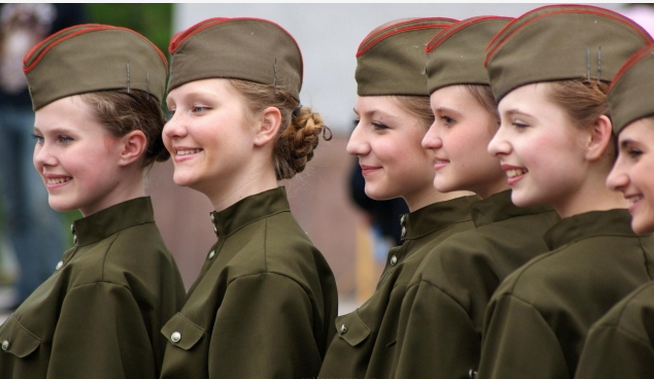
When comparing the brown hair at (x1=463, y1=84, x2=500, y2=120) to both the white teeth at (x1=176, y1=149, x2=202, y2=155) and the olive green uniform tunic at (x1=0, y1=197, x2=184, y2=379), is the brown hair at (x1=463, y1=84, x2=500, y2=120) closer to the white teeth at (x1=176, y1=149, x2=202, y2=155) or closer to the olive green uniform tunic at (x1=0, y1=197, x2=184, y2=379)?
the white teeth at (x1=176, y1=149, x2=202, y2=155)

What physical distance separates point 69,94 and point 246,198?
2.46ft

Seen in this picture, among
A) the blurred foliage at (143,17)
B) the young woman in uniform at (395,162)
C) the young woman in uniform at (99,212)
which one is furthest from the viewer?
the blurred foliage at (143,17)

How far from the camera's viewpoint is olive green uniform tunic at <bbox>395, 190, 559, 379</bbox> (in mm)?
2871

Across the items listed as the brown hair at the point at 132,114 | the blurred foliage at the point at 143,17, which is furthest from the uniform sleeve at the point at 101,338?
the blurred foliage at the point at 143,17

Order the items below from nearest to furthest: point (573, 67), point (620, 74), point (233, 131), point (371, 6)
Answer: point (620, 74) < point (573, 67) < point (233, 131) < point (371, 6)

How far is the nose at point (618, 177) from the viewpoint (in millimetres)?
2559

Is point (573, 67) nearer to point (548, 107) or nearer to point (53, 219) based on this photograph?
point (548, 107)

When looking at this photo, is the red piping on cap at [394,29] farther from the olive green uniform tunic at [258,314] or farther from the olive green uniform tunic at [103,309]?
the olive green uniform tunic at [103,309]

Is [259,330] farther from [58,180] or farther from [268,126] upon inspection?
[58,180]

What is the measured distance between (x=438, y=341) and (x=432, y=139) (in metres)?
0.62

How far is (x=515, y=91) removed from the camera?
284 cm

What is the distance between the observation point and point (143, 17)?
8812 millimetres

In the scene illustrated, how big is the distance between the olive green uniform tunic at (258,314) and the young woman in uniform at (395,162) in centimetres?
13

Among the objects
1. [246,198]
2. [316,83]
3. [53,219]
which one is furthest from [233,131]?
[316,83]
